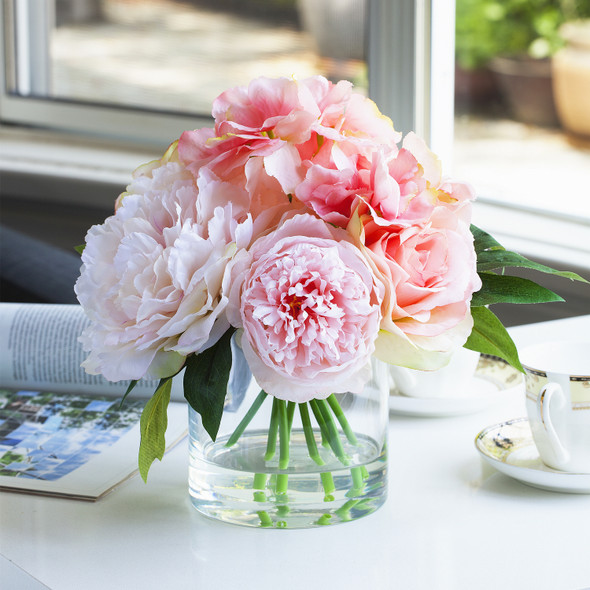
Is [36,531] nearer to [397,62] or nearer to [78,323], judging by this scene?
[78,323]

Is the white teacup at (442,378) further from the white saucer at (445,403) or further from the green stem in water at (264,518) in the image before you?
the green stem in water at (264,518)

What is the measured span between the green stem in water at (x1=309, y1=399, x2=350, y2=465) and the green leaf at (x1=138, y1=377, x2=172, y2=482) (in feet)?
0.33

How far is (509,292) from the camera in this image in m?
0.61

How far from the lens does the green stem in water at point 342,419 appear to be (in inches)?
25.3

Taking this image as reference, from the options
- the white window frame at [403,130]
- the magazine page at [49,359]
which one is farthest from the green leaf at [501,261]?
the white window frame at [403,130]

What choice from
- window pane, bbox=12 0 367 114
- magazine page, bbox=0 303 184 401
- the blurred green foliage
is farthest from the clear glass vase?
the blurred green foliage

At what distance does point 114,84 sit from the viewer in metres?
2.25

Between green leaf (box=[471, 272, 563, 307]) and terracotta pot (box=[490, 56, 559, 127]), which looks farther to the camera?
terracotta pot (box=[490, 56, 559, 127])

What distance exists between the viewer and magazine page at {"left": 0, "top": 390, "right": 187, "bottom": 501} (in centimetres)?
72

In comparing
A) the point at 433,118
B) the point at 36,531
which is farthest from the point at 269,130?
the point at 433,118

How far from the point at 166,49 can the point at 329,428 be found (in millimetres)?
1726

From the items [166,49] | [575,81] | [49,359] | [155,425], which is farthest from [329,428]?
[575,81]

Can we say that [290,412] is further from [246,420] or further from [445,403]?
[445,403]

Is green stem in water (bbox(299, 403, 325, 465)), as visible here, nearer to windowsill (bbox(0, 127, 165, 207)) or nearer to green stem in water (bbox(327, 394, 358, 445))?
green stem in water (bbox(327, 394, 358, 445))
